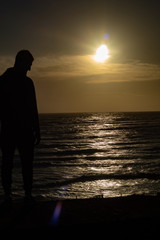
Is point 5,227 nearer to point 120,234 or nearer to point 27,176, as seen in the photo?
point 27,176

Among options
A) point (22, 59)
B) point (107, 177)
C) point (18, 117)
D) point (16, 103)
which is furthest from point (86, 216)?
point (107, 177)

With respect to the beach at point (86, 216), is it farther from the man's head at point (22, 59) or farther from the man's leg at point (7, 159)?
the man's head at point (22, 59)

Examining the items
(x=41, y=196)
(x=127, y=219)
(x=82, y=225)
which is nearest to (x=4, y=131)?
(x=82, y=225)

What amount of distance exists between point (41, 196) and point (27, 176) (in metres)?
8.58

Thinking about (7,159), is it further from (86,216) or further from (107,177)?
(107,177)

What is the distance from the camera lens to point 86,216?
3008 millimetres

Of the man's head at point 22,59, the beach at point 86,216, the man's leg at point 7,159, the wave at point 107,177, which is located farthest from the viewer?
the wave at point 107,177

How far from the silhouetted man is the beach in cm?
43

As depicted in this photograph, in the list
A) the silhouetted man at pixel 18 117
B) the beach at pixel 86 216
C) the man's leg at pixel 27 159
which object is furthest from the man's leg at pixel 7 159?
the beach at pixel 86 216

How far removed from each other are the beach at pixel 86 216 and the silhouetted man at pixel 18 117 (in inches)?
17.1

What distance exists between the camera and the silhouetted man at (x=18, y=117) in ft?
11.6

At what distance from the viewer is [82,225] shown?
8.99ft

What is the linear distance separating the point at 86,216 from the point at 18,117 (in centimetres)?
162

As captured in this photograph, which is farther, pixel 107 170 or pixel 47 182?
pixel 107 170
